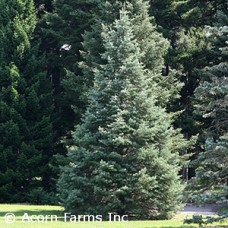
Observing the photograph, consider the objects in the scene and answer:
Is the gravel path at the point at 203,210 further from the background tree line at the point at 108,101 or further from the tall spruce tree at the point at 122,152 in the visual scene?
the tall spruce tree at the point at 122,152

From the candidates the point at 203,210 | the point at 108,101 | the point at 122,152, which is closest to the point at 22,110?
the point at 108,101

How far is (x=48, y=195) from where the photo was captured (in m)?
24.9

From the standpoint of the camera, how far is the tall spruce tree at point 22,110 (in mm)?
25281

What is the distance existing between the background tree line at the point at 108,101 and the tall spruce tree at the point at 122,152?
0.04 metres

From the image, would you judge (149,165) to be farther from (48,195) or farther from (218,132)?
(48,195)

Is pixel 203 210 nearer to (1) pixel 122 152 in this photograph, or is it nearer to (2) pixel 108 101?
(1) pixel 122 152

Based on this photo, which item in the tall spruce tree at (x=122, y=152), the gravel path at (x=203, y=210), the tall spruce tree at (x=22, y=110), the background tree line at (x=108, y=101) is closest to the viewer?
the tall spruce tree at (x=122, y=152)

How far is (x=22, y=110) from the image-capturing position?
26234mm

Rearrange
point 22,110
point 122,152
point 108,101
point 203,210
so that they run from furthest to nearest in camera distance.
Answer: point 22,110, point 203,210, point 108,101, point 122,152

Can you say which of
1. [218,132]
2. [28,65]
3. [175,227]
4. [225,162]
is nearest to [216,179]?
[225,162]

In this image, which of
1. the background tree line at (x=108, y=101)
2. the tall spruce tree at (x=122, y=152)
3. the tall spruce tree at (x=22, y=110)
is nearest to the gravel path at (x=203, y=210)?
the background tree line at (x=108, y=101)

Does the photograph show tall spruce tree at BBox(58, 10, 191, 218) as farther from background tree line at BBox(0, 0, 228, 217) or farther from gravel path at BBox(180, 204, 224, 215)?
gravel path at BBox(180, 204, 224, 215)

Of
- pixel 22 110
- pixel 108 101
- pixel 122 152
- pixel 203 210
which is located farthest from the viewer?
pixel 22 110

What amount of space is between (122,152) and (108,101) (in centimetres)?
188
